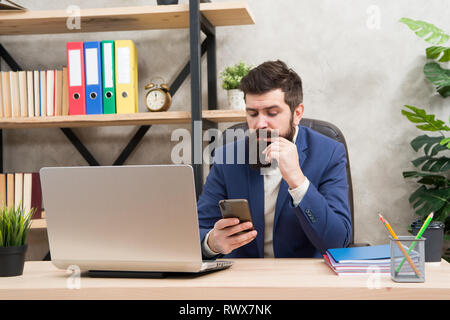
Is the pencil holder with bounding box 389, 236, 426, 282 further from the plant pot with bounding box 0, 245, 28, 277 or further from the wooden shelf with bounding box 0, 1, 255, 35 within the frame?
the wooden shelf with bounding box 0, 1, 255, 35

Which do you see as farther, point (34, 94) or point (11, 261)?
point (34, 94)

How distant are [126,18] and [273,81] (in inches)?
42.4

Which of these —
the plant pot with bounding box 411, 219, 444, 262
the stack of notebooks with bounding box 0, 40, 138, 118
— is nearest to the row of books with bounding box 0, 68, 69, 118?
the stack of notebooks with bounding box 0, 40, 138, 118

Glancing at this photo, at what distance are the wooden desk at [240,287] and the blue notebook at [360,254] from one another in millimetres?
49

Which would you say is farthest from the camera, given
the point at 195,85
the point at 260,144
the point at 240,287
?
the point at 195,85

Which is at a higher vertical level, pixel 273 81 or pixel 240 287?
pixel 273 81

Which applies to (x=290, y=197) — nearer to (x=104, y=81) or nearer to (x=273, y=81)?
(x=273, y=81)

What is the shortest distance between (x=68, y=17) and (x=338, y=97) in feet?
4.71

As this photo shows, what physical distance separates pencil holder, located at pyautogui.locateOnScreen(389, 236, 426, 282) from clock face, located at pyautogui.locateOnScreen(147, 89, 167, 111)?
1.66 metres

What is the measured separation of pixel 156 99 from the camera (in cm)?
246

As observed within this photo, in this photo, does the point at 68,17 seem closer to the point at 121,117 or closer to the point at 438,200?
the point at 121,117

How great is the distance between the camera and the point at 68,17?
2385 mm

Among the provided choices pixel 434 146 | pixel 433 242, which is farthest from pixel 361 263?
pixel 434 146
